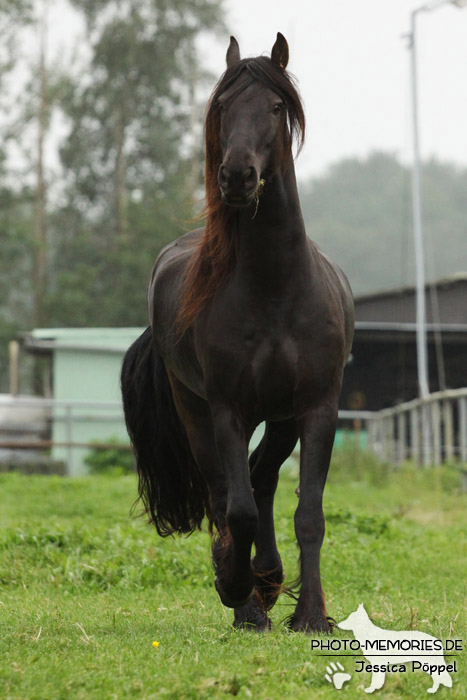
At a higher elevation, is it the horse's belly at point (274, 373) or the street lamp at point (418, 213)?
the street lamp at point (418, 213)

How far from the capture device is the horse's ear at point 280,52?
17.6ft

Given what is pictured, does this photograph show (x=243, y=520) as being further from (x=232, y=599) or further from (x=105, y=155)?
(x=105, y=155)

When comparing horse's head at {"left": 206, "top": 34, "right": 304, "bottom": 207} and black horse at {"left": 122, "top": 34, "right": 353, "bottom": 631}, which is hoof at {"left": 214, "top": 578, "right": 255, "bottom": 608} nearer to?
black horse at {"left": 122, "top": 34, "right": 353, "bottom": 631}

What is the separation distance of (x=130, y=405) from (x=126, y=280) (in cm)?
3719

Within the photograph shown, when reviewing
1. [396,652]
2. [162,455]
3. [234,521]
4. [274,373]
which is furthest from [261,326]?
[162,455]

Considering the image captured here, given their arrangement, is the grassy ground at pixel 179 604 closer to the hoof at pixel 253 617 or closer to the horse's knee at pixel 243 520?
the hoof at pixel 253 617

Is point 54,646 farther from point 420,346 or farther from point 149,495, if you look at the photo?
point 420,346

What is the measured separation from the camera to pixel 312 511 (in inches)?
205

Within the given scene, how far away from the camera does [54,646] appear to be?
4.77m

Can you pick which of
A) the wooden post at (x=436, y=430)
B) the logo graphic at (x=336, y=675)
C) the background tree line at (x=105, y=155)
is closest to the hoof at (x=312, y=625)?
the logo graphic at (x=336, y=675)

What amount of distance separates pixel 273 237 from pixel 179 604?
2.62 metres

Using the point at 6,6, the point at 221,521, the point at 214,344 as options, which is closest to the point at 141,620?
the point at 221,521

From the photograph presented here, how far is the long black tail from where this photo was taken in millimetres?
7043

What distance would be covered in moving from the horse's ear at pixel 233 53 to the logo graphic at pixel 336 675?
301 cm
